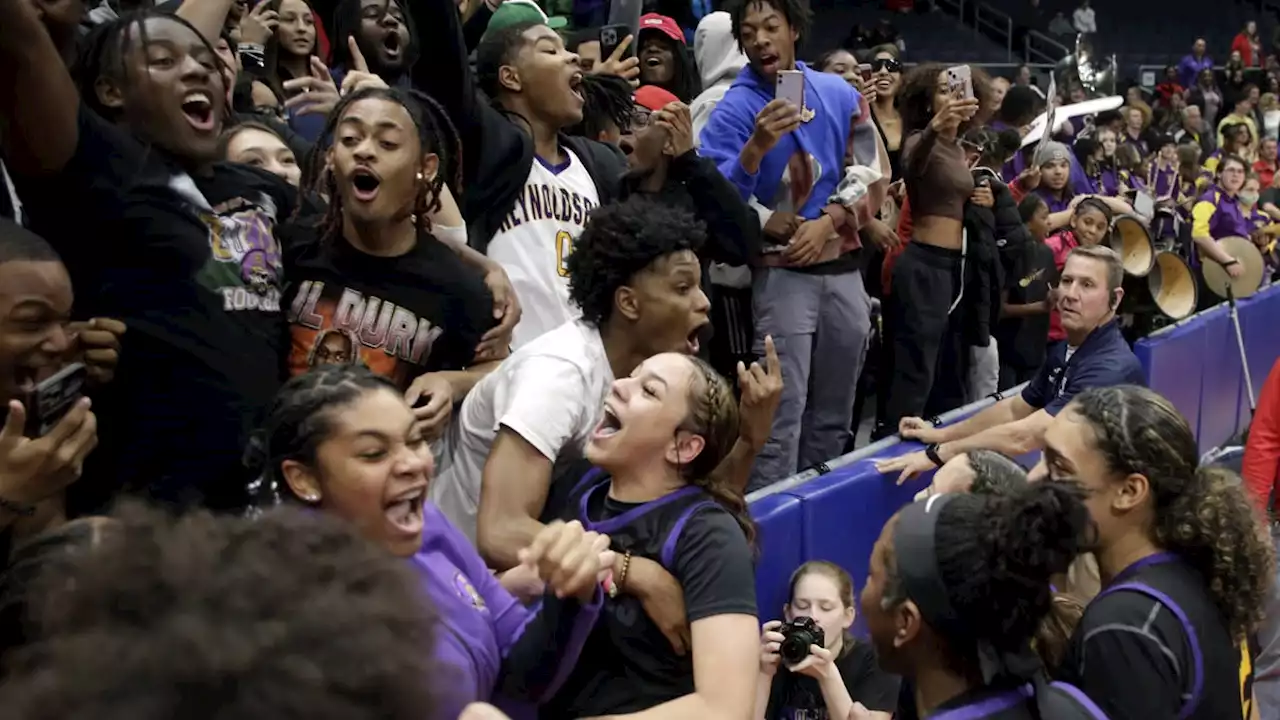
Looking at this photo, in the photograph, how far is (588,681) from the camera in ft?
6.91

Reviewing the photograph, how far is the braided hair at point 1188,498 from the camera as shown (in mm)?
2275

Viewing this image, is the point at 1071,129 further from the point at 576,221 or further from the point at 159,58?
the point at 159,58

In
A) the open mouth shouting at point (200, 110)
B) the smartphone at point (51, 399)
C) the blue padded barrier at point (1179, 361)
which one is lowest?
the blue padded barrier at point (1179, 361)

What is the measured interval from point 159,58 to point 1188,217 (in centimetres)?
801

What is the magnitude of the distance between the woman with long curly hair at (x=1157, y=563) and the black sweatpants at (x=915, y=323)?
8.57ft

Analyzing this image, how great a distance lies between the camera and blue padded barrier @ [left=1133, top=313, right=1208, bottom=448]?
603 cm

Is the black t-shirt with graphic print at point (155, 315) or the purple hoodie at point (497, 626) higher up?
the black t-shirt with graphic print at point (155, 315)

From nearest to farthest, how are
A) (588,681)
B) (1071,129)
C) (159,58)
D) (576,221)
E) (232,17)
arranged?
(588,681)
(159,58)
(576,221)
(232,17)
(1071,129)

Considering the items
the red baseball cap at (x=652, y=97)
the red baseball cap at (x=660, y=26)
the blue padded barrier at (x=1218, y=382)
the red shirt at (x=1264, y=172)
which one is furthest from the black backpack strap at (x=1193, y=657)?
the red shirt at (x=1264, y=172)

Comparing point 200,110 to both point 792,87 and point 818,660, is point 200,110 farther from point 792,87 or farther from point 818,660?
point 792,87

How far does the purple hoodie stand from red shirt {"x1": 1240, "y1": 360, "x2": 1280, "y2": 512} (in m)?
3.10

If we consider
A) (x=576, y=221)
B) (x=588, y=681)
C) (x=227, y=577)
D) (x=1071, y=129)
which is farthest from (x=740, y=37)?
(x=1071, y=129)

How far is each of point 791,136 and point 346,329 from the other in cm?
232

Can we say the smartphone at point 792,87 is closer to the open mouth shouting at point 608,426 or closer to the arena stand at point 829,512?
the arena stand at point 829,512
